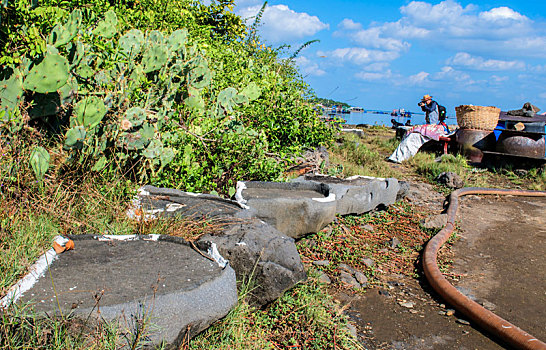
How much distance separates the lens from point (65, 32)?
3516mm

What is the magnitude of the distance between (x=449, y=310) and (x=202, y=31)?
247 inches

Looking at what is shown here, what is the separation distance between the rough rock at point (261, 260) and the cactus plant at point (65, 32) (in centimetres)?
191

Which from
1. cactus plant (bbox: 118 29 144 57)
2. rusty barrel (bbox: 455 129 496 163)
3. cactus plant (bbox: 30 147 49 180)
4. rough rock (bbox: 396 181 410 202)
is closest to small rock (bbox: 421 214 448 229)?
rough rock (bbox: 396 181 410 202)

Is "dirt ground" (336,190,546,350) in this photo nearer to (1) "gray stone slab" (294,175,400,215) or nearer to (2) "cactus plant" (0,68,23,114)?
(1) "gray stone slab" (294,175,400,215)

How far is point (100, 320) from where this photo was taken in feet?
6.85

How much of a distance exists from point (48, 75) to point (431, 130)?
10844mm

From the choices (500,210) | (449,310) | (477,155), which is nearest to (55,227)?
(449,310)

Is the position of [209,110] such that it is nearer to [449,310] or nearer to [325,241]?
[325,241]

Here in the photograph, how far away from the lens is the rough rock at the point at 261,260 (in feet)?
10.3

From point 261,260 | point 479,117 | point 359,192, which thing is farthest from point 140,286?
point 479,117

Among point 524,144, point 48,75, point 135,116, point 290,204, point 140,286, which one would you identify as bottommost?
point 140,286

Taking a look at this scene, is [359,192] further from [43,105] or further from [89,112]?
[43,105]

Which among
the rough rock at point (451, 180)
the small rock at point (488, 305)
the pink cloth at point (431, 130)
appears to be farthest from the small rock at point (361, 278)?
the pink cloth at point (431, 130)

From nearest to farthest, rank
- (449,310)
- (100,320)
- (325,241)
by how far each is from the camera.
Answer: (100,320) < (449,310) < (325,241)
